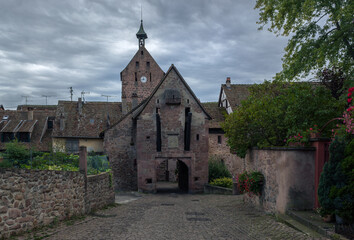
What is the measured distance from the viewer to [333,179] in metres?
7.36

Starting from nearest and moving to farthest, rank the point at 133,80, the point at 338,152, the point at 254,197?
the point at 338,152
the point at 254,197
the point at 133,80

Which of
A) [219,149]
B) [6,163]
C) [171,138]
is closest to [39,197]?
[6,163]

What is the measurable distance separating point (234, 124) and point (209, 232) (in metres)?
6.32

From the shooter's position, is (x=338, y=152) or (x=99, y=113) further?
(x=99, y=113)

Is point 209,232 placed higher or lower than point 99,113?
lower

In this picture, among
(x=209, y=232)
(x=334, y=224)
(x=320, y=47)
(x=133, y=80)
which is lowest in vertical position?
(x=209, y=232)

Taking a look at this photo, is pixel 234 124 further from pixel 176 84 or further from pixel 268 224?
pixel 176 84

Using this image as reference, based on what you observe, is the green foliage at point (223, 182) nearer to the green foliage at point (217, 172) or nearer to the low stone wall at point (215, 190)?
the low stone wall at point (215, 190)

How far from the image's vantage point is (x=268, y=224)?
9.70 meters

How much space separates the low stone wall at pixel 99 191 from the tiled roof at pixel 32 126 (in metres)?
21.3

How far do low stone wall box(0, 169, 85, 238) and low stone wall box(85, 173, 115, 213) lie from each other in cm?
90

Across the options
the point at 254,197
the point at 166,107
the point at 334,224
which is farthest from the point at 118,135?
the point at 334,224

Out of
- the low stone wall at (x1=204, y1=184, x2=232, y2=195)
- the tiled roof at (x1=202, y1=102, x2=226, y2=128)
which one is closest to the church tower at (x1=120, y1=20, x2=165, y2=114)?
the tiled roof at (x1=202, y1=102, x2=226, y2=128)

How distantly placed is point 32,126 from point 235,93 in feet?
78.9
